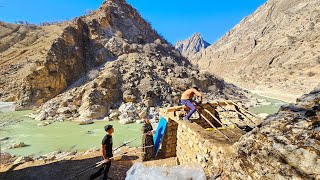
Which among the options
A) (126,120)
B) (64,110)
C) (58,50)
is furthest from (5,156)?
(58,50)

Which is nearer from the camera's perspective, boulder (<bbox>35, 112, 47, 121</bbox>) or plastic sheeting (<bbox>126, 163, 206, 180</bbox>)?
plastic sheeting (<bbox>126, 163, 206, 180</bbox>)

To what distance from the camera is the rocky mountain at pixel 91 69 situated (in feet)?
59.7

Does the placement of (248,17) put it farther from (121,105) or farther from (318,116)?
(318,116)

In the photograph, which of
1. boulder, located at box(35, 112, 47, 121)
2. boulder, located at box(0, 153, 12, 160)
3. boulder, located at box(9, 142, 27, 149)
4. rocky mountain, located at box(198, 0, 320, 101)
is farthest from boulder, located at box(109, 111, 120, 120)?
rocky mountain, located at box(198, 0, 320, 101)

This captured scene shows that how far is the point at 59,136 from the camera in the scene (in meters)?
12.5

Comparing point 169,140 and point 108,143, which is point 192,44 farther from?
point 108,143

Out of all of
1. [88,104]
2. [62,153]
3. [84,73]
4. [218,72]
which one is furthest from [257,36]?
[62,153]

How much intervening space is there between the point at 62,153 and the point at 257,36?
6385 cm

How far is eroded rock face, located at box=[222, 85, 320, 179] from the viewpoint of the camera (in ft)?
6.93

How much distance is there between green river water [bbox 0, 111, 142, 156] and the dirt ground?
204 centimetres

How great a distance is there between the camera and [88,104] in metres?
16.8

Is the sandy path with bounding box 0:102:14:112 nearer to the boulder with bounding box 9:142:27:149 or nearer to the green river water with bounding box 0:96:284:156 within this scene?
the green river water with bounding box 0:96:284:156

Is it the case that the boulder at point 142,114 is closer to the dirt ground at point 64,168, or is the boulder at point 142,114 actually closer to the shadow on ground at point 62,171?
the dirt ground at point 64,168

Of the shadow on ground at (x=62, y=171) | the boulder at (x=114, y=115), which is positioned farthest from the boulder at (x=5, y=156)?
the boulder at (x=114, y=115)
